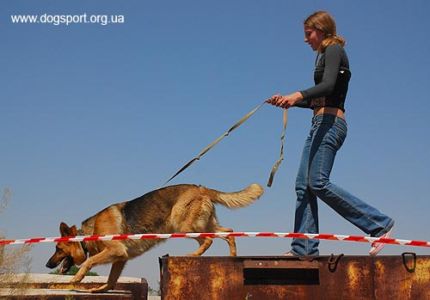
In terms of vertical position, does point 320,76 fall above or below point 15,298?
above

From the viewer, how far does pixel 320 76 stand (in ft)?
16.5

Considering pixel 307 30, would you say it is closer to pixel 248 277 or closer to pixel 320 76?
pixel 320 76

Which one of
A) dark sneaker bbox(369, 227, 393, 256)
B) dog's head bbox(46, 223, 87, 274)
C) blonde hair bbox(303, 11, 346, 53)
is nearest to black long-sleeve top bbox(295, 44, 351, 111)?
blonde hair bbox(303, 11, 346, 53)

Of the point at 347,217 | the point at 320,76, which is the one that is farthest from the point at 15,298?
the point at 320,76

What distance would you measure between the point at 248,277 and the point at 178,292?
53 cm

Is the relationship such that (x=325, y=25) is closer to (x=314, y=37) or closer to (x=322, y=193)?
(x=314, y=37)

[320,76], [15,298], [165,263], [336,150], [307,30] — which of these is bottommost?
[15,298]

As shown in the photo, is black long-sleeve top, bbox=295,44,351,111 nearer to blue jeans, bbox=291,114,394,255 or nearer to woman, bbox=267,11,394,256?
woman, bbox=267,11,394,256

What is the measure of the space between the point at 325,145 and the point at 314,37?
1060 millimetres

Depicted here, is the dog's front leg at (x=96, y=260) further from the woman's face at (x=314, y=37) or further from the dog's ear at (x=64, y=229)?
the woman's face at (x=314, y=37)

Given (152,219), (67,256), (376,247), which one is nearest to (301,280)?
(376,247)

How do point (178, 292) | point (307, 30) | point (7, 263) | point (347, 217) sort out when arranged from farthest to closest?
point (7, 263) → point (307, 30) → point (347, 217) → point (178, 292)

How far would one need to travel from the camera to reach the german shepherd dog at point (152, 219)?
30.3 feet

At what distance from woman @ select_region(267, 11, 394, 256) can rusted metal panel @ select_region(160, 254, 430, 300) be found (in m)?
0.61
